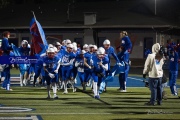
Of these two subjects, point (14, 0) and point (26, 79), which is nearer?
point (26, 79)

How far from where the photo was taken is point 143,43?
2067 inches

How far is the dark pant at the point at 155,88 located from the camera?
55.9 feet

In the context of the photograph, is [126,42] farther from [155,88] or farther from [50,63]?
[155,88]

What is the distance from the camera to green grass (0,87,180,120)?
14523 mm

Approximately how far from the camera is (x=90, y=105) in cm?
1705

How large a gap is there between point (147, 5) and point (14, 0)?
799 inches

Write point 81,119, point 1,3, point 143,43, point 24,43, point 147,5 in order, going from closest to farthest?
point 81,119 < point 24,43 < point 143,43 < point 147,5 < point 1,3

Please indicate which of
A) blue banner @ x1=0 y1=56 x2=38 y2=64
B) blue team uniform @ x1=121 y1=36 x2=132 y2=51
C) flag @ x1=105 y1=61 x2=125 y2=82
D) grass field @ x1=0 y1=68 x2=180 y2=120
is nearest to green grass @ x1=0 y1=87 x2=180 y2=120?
grass field @ x1=0 y1=68 x2=180 y2=120

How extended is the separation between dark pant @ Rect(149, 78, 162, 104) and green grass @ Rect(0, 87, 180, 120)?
13.6 inches

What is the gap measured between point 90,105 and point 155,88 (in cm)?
206

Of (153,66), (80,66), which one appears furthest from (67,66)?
(153,66)

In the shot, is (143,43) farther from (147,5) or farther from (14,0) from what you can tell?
(14,0)

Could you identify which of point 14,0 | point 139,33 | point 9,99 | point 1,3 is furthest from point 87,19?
point 9,99

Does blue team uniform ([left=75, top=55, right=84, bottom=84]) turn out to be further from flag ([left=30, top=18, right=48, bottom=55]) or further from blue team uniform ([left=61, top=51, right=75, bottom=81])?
flag ([left=30, top=18, right=48, bottom=55])
